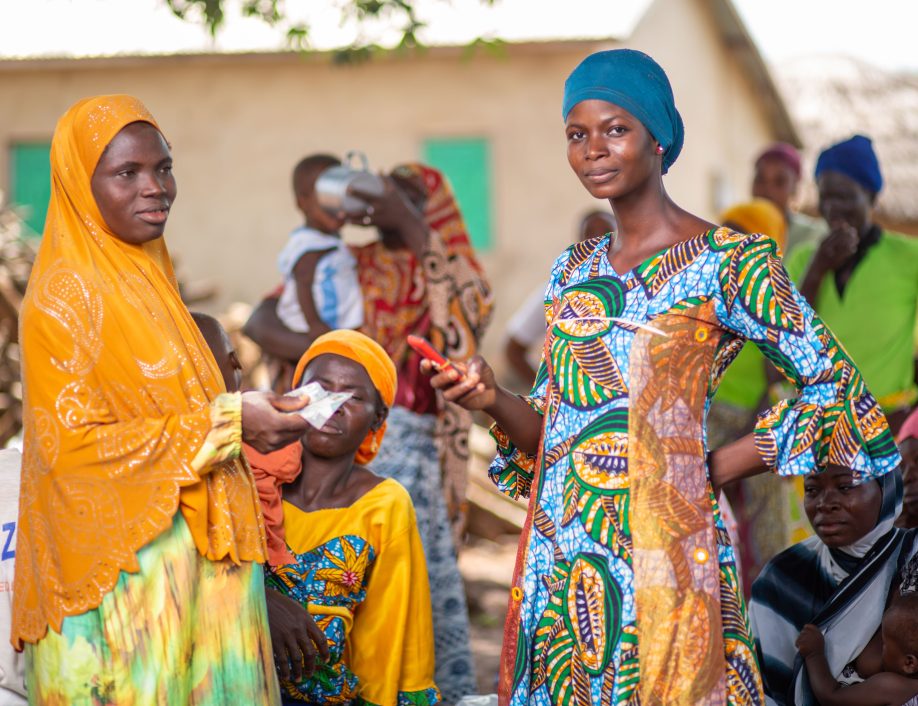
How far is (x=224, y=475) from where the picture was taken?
9.55ft

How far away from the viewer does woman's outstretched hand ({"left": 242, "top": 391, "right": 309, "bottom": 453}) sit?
9.05 ft

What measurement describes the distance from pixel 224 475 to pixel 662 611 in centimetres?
102

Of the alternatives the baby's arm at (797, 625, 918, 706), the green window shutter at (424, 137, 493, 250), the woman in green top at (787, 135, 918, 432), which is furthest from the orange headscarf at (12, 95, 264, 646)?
the green window shutter at (424, 137, 493, 250)

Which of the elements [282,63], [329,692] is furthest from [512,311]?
[329,692]

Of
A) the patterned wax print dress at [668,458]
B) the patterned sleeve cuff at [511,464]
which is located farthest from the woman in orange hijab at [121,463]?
the patterned wax print dress at [668,458]

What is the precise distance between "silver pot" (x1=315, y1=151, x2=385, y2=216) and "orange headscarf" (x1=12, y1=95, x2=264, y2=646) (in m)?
2.61

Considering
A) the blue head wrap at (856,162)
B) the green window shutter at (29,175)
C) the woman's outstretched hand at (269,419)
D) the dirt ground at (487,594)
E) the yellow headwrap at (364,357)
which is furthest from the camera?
the green window shutter at (29,175)

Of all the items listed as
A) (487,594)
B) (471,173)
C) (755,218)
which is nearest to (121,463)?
(755,218)

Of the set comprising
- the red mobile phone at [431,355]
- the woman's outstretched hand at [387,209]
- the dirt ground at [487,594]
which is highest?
the woman's outstretched hand at [387,209]

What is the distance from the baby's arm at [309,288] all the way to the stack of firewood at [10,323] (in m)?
4.64

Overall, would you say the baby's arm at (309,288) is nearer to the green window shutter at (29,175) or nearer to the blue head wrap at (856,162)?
the blue head wrap at (856,162)

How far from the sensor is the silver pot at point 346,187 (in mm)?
5488

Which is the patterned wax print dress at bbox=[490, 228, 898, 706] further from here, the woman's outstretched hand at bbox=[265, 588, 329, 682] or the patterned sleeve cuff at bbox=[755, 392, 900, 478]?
the woman's outstretched hand at bbox=[265, 588, 329, 682]

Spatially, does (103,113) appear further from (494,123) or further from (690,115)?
(690,115)
